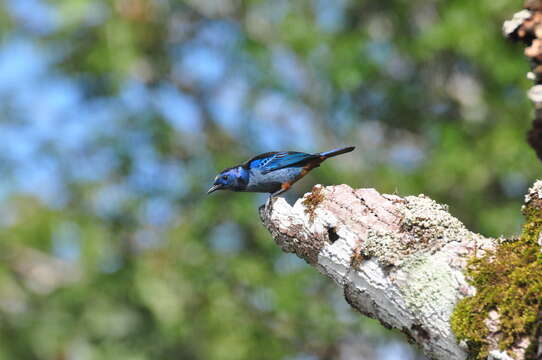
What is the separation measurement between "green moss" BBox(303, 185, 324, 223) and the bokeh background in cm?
689

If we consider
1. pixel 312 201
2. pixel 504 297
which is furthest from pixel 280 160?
pixel 504 297

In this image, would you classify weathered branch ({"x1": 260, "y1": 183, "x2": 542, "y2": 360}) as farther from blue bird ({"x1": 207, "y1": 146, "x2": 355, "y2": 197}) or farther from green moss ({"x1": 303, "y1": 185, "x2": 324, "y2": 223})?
blue bird ({"x1": 207, "y1": 146, "x2": 355, "y2": 197})

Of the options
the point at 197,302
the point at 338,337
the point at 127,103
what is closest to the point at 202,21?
the point at 127,103

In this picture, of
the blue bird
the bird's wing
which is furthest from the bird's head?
the bird's wing

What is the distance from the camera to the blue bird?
19.7 ft

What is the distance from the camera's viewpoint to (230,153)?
13156 millimetres

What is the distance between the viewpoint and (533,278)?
9.41 ft

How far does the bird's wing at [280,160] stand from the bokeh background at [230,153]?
4.63 m

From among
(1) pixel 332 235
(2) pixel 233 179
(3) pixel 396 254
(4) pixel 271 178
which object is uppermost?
(2) pixel 233 179

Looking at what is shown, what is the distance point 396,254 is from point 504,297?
16.7 inches

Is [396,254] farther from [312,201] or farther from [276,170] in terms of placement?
[276,170]

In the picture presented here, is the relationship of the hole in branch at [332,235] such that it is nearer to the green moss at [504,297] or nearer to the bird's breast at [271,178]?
the green moss at [504,297]

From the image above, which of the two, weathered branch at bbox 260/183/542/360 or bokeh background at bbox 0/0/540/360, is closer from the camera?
weathered branch at bbox 260/183/542/360

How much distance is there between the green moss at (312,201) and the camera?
340 centimetres
